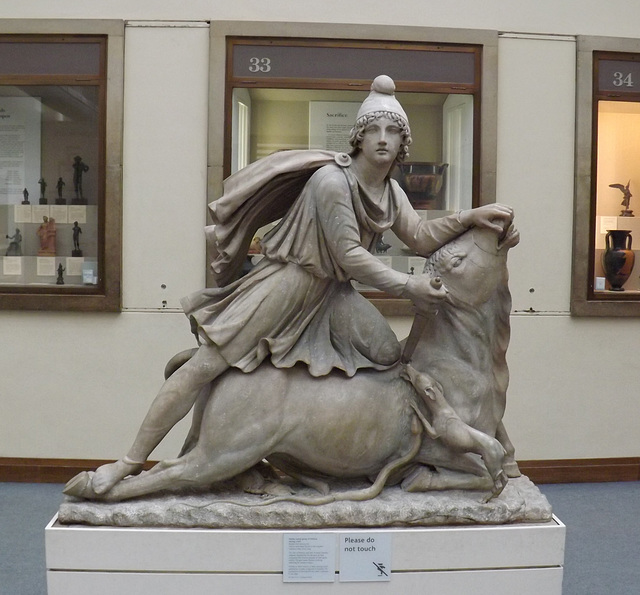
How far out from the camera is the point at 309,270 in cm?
322

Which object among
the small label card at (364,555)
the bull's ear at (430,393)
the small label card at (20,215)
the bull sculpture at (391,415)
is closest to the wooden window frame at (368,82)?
the small label card at (20,215)

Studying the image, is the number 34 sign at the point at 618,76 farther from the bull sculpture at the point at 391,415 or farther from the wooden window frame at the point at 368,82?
the bull sculpture at the point at 391,415

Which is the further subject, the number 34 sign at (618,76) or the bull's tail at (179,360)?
the number 34 sign at (618,76)

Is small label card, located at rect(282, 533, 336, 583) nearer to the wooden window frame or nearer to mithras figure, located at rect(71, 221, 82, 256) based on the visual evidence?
the wooden window frame

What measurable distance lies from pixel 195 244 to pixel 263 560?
264 cm

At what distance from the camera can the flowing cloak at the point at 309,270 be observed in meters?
3.15

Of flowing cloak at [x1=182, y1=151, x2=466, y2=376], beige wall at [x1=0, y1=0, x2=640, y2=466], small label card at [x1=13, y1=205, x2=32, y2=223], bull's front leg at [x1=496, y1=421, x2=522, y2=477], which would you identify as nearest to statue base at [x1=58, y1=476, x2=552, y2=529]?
bull's front leg at [x1=496, y1=421, x2=522, y2=477]

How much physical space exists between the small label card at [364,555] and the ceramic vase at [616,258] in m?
3.14

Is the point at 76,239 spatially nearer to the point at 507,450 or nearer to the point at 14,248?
the point at 14,248

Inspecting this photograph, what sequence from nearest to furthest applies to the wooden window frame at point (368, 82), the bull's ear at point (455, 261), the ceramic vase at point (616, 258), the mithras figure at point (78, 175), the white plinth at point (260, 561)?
the white plinth at point (260, 561)
the bull's ear at point (455, 261)
the wooden window frame at point (368, 82)
the mithras figure at point (78, 175)
the ceramic vase at point (616, 258)

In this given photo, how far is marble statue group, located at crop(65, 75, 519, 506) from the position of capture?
3.14 metres

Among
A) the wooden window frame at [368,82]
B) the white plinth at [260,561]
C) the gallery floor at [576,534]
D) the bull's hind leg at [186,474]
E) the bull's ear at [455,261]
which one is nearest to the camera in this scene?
the white plinth at [260,561]

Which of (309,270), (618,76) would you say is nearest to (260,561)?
(309,270)

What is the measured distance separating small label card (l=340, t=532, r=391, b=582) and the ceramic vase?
3.14 m
